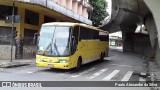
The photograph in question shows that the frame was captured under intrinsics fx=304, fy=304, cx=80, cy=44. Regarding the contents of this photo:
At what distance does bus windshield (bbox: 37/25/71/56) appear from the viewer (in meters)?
17.2

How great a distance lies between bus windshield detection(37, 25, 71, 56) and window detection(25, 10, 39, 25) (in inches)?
392

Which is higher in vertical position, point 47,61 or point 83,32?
point 83,32

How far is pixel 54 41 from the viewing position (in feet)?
57.2

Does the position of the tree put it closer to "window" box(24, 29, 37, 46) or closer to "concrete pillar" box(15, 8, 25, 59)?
"window" box(24, 29, 37, 46)

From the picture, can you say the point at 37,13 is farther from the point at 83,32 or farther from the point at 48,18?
the point at 83,32

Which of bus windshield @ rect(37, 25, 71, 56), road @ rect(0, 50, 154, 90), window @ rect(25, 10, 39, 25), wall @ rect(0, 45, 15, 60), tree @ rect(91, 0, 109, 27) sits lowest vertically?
road @ rect(0, 50, 154, 90)

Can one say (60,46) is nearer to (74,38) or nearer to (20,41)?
(74,38)

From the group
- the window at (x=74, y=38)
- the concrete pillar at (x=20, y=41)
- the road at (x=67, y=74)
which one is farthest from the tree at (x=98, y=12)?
the window at (x=74, y=38)

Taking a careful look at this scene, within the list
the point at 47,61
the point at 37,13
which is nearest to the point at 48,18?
the point at 37,13

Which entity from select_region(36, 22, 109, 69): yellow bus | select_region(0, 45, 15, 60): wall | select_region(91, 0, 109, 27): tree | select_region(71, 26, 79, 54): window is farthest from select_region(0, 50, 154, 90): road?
select_region(91, 0, 109, 27): tree

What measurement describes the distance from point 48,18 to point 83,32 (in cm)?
1388

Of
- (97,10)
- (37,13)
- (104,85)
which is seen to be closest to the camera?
(104,85)

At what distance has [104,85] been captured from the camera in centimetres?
1359

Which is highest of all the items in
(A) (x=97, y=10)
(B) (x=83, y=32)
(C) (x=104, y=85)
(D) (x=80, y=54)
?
(A) (x=97, y=10)
